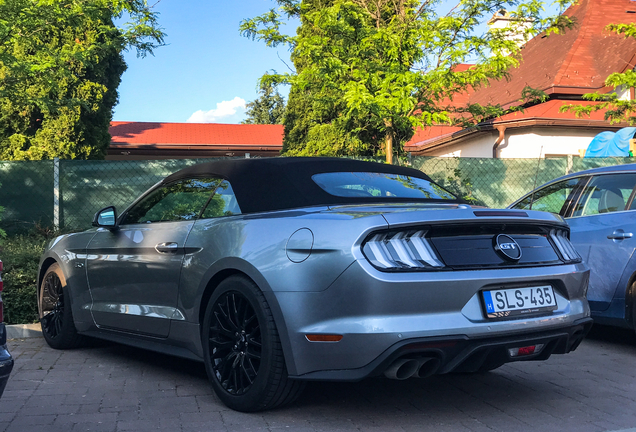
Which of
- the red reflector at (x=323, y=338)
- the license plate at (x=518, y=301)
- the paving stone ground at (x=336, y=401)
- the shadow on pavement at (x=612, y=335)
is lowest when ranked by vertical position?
the shadow on pavement at (x=612, y=335)

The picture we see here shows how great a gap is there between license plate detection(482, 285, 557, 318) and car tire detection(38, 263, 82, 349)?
3.60 m

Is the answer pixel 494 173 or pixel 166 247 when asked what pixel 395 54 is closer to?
pixel 494 173

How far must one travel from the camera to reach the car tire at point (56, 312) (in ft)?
17.9

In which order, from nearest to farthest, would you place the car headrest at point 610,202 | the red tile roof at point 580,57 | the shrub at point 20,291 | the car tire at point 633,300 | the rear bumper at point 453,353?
1. the rear bumper at point 453,353
2. the car tire at point 633,300
3. the car headrest at point 610,202
4. the shrub at point 20,291
5. the red tile roof at point 580,57

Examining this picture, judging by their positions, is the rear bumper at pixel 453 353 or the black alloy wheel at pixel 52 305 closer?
the rear bumper at pixel 453 353

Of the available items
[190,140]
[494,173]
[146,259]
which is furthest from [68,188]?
[190,140]

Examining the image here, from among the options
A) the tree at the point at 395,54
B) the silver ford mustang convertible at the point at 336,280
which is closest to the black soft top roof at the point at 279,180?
the silver ford mustang convertible at the point at 336,280

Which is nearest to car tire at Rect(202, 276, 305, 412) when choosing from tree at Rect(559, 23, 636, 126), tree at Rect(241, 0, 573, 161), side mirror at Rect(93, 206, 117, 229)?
side mirror at Rect(93, 206, 117, 229)

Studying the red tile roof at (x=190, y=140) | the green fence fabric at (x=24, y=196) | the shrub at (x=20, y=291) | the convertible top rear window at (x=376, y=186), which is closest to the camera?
the convertible top rear window at (x=376, y=186)

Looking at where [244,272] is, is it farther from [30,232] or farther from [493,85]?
[493,85]

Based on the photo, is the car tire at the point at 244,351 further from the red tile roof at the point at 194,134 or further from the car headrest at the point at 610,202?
the red tile roof at the point at 194,134

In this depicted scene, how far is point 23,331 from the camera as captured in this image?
6.17 meters

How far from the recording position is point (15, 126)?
14.6 m

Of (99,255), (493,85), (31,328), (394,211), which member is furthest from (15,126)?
(493,85)
